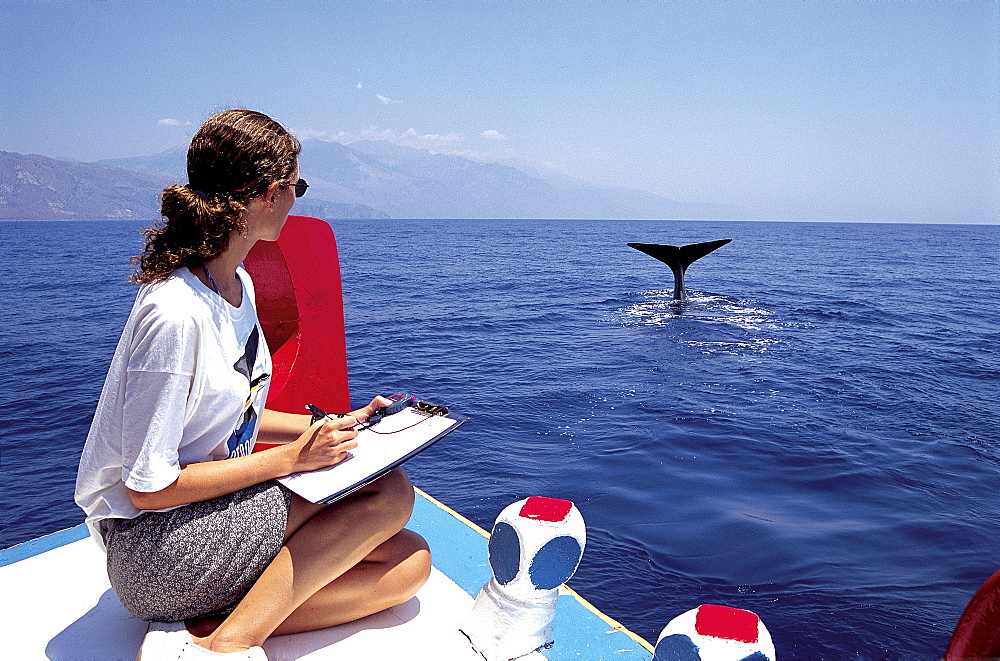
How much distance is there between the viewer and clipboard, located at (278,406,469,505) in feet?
7.04

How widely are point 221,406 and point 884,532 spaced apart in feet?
17.3

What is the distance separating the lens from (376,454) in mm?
2363

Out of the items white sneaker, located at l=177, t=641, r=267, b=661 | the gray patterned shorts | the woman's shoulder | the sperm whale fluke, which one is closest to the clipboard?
the gray patterned shorts

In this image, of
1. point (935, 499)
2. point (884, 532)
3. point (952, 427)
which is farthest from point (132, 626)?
point (952, 427)

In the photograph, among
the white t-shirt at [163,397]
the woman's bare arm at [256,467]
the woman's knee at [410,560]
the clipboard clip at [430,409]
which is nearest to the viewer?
the white t-shirt at [163,397]

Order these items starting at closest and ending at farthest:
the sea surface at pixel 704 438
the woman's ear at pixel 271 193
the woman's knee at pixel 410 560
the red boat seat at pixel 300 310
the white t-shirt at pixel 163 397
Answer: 1. the white t-shirt at pixel 163 397
2. the woman's ear at pixel 271 193
3. the woman's knee at pixel 410 560
4. the red boat seat at pixel 300 310
5. the sea surface at pixel 704 438

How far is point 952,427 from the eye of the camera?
8.22 m

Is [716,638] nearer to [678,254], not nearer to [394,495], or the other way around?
[394,495]

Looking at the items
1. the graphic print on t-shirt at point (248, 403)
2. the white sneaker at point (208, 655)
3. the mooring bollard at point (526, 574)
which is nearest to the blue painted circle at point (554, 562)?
the mooring bollard at point (526, 574)

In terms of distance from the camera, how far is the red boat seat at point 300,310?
296cm

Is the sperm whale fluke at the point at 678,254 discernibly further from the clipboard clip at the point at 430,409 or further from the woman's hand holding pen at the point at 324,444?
the woman's hand holding pen at the point at 324,444

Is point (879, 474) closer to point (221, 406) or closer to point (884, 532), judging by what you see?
point (884, 532)

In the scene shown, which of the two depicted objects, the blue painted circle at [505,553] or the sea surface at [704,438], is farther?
the sea surface at [704,438]

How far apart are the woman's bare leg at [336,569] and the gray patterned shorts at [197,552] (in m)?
0.06
